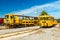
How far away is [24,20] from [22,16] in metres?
1.03

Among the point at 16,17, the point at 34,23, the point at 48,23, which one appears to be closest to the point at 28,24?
the point at 34,23

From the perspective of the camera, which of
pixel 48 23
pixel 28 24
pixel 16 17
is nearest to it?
pixel 48 23

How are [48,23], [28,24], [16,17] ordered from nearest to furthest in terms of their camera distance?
[48,23]
[16,17]
[28,24]

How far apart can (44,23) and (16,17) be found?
625cm

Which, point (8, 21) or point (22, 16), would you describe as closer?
point (8, 21)

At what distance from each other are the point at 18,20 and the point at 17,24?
95 centimetres

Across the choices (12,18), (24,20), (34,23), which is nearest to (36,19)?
(34,23)

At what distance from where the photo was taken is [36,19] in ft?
143

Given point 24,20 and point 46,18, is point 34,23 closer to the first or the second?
point 24,20

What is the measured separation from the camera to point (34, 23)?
42875 millimetres

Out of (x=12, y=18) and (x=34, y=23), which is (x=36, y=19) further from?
(x=12, y=18)

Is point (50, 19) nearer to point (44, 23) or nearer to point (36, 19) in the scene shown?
point (44, 23)

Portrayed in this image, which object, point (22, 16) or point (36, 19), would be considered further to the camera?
point (36, 19)

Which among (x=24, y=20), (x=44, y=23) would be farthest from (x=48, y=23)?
(x=24, y=20)
